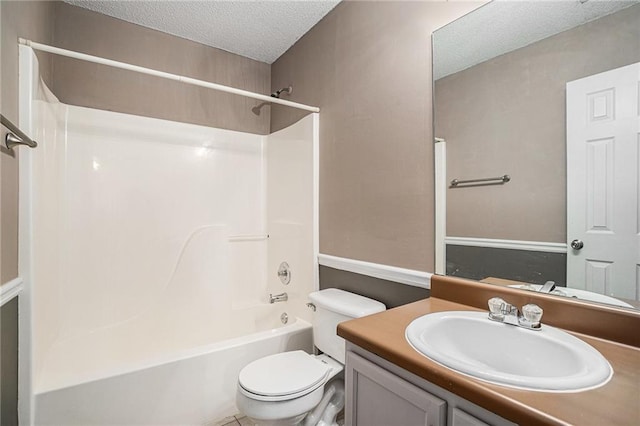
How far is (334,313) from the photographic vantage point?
1.55 m

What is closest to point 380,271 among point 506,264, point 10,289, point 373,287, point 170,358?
point 373,287

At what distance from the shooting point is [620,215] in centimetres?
87

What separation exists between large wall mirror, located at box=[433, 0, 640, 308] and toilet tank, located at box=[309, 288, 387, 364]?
0.42 metres

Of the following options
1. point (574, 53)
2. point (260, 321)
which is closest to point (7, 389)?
point (260, 321)

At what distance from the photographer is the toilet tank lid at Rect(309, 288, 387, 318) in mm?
1427

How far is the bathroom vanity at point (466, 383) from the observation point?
560 mm

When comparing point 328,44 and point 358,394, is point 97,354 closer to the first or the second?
point 358,394

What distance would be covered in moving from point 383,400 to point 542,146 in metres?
0.99

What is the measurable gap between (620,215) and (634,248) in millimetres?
100

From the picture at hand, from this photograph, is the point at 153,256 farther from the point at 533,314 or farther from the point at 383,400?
the point at 533,314

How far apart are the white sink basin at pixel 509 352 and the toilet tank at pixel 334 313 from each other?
47cm

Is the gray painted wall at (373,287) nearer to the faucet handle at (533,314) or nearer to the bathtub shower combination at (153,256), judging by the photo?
the bathtub shower combination at (153,256)

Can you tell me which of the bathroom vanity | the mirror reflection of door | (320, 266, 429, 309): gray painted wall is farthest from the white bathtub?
the mirror reflection of door

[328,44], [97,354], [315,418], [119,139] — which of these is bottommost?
[315,418]
